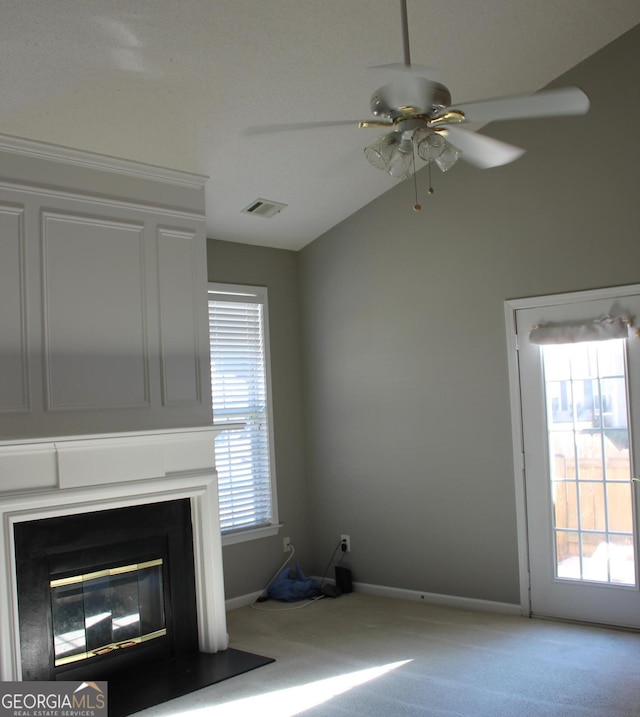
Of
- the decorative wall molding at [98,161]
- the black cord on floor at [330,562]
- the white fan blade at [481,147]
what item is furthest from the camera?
the black cord on floor at [330,562]

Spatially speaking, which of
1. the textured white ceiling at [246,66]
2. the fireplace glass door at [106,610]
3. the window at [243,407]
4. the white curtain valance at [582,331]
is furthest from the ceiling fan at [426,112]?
the window at [243,407]

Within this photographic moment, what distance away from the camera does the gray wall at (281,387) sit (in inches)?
215

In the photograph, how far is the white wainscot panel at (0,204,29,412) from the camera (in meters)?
3.54

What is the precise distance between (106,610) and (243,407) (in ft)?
6.41

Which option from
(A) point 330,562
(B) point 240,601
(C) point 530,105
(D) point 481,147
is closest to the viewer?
(C) point 530,105

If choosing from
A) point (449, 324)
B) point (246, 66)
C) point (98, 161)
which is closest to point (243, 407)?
point (449, 324)

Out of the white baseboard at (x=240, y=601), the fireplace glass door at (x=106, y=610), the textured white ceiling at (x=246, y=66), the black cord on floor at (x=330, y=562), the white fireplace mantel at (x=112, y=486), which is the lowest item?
the white baseboard at (x=240, y=601)

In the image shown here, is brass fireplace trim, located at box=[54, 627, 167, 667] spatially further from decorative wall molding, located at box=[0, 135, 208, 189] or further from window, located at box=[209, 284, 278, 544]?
decorative wall molding, located at box=[0, 135, 208, 189]

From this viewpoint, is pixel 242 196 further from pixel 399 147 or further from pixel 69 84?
pixel 399 147

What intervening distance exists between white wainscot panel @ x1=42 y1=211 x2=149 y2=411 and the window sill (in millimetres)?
1576

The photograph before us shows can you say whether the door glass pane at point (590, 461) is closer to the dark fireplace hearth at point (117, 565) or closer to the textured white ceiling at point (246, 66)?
the textured white ceiling at point (246, 66)

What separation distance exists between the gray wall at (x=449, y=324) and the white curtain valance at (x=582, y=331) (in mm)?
224

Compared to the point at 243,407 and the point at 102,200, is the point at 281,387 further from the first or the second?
the point at 102,200

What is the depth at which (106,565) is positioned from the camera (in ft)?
12.8
